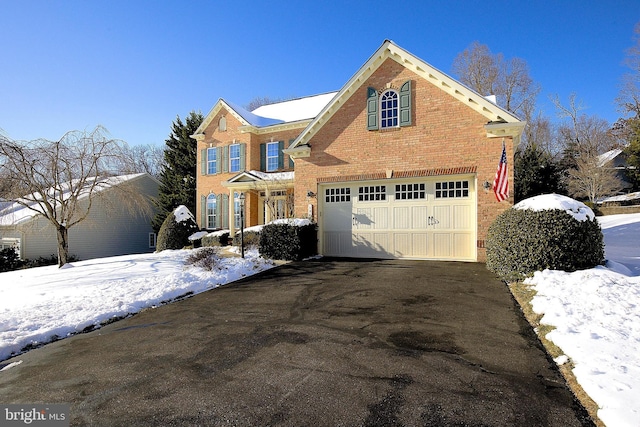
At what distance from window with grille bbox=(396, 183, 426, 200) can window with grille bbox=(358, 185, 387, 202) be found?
482mm

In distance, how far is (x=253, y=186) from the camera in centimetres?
1714

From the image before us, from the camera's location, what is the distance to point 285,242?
1080cm

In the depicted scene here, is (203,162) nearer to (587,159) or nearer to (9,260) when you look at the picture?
(9,260)

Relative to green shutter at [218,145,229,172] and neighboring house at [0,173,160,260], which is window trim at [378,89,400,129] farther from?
neighboring house at [0,173,160,260]

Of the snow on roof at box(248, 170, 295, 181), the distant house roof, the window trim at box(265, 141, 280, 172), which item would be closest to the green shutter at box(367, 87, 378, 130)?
the snow on roof at box(248, 170, 295, 181)

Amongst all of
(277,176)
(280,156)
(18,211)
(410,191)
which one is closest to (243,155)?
(280,156)

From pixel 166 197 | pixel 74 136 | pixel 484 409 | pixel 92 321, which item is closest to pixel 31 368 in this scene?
pixel 92 321

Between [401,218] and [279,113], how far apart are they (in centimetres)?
1294

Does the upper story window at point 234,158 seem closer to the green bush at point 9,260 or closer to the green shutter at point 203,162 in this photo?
the green shutter at point 203,162

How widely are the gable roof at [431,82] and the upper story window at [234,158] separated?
327 inches

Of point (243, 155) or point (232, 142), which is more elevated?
point (232, 142)

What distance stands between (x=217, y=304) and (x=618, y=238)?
1615cm

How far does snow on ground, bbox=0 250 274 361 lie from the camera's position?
16.1ft

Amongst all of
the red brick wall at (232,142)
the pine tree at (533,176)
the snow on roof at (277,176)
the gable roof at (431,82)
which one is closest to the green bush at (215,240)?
the red brick wall at (232,142)
